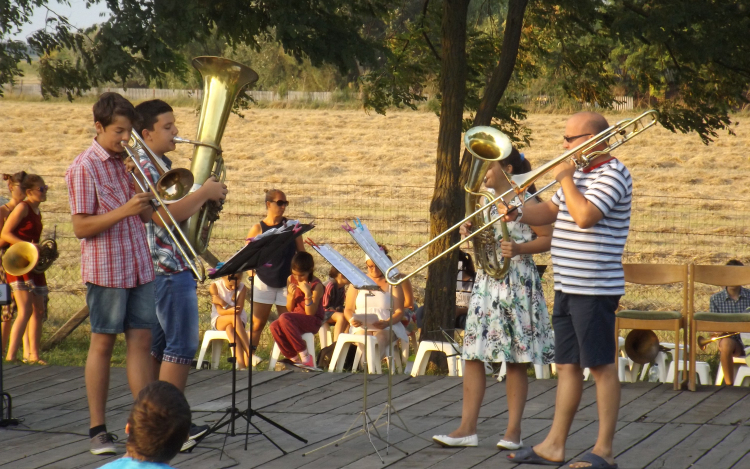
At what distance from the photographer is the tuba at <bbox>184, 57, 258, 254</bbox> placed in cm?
415

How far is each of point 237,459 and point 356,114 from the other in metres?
21.8

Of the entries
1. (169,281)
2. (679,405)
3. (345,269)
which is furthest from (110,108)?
(679,405)

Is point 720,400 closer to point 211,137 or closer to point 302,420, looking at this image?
point 302,420

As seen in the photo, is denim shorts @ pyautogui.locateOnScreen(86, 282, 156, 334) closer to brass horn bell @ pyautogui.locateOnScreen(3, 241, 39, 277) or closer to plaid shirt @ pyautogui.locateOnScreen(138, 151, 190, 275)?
plaid shirt @ pyautogui.locateOnScreen(138, 151, 190, 275)

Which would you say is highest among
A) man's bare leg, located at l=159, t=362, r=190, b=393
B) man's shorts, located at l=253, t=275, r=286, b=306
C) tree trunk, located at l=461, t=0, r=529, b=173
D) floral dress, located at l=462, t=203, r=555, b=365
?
tree trunk, located at l=461, t=0, r=529, b=173

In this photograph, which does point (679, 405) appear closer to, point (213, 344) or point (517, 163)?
point (517, 163)

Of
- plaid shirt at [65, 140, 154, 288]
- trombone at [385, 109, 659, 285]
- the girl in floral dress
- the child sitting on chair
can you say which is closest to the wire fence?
the child sitting on chair

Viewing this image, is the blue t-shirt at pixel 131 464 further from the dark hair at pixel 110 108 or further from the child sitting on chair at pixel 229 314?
the child sitting on chair at pixel 229 314

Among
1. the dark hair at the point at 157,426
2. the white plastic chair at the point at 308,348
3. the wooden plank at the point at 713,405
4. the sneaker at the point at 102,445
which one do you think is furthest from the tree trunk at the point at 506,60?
the dark hair at the point at 157,426

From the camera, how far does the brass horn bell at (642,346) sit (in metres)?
6.74

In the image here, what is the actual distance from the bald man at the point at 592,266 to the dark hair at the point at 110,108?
198 centimetres

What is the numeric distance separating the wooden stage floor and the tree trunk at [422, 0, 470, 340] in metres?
1.53

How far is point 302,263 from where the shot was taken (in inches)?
311

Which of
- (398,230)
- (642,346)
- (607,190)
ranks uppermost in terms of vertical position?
(607,190)
